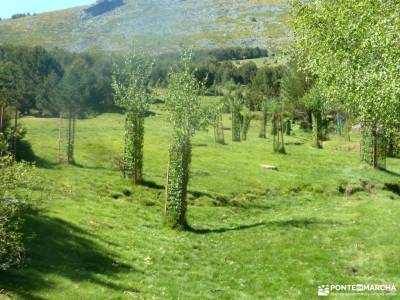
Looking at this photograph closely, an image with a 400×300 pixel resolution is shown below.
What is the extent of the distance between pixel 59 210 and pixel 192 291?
49.4 feet

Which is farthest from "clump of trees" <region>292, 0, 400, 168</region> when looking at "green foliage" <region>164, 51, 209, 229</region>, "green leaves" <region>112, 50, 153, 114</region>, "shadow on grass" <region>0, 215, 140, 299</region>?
"shadow on grass" <region>0, 215, 140, 299</region>

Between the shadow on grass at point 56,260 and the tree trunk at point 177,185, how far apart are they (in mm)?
7878

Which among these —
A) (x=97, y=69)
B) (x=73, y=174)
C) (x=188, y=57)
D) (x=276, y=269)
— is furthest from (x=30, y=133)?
(x=97, y=69)

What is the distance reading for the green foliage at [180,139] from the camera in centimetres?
3644

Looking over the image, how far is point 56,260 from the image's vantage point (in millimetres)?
24766

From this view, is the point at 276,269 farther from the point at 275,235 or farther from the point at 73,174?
the point at 73,174

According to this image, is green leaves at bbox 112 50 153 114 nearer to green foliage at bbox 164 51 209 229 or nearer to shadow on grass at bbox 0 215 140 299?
green foliage at bbox 164 51 209 229

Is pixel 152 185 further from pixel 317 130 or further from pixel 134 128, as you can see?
pixel 317 130

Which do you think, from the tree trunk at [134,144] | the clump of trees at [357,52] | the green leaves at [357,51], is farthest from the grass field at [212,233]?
the green leaves at [357,51]

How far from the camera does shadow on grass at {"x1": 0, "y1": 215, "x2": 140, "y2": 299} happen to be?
21.1 metres

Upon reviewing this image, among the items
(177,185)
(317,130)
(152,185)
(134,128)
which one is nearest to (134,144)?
(134,128)

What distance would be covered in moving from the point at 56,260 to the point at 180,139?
15105 mm

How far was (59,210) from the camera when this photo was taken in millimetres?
34625

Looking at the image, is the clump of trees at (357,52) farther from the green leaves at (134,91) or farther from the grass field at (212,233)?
the green leaves at (134,91)
